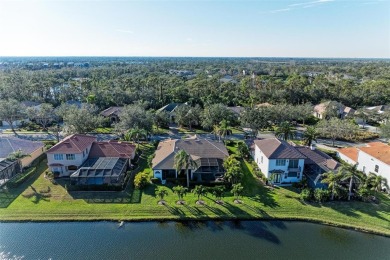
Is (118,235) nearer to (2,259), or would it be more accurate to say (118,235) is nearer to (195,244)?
(195,244)

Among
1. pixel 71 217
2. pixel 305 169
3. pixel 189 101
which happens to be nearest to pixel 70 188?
pixel 71 217

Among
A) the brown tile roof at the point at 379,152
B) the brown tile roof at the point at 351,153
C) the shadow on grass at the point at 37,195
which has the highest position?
the brown tile roof at the point at 379,152

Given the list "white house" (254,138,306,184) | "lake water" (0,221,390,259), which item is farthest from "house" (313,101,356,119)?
"lake water" (0,221,390,259)

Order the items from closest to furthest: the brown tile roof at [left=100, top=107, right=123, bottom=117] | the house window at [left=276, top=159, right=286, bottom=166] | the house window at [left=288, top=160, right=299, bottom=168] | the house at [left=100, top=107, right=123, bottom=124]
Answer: the house window at [left=276, top=159, right=286, bottom=166], the house window at [left=288, top=160, right=299, bottom=168], the house at [left=100, top=107, right=123, bottom=124], the brown tile roof at [left=100, top=107, right=123, bottom=117]

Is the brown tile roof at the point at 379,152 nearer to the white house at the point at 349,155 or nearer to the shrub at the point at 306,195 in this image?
the white house at the point at 349,155

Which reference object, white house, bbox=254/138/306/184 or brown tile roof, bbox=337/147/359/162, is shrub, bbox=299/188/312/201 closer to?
white house, bbox=254/138/306/184

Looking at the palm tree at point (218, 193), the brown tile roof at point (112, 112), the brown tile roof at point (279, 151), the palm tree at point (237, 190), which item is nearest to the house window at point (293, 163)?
the brown tile roof at point (279, 151)
